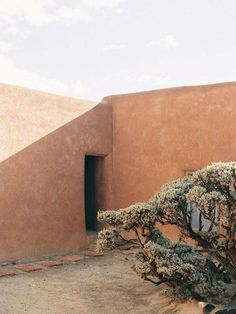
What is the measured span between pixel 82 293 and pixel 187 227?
213 cm

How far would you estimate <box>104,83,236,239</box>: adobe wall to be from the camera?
930 cm

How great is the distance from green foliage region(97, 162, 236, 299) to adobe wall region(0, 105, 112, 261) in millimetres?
3212

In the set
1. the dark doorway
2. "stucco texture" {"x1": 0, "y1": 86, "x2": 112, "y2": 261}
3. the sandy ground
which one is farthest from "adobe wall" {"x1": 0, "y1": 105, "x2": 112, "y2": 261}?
the sandy ground

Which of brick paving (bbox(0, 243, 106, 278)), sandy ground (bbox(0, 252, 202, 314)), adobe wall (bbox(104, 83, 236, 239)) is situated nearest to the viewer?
sandy ground (bbox(0, 252, 202, 314))

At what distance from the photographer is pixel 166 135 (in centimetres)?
1013

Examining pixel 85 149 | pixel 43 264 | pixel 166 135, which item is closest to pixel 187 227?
pixel 43 264

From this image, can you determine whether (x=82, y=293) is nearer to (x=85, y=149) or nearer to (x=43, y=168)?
(x=43, y=168)

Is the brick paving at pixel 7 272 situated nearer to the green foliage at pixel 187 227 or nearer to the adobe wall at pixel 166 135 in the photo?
the green foliage at pixel 187 227

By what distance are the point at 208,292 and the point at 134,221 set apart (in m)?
1.48

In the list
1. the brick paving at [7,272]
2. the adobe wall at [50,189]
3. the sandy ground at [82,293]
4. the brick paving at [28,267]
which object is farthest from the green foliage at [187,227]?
the adobe wall at [50,189]

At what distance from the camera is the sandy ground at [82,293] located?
230 inches

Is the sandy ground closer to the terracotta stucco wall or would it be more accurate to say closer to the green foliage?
the green foliage

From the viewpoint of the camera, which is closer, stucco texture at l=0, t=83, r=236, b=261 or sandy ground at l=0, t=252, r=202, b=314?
sandy ground at l=0, t=252, r=202, b=314

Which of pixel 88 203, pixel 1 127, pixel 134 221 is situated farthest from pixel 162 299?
pixel 88 203
